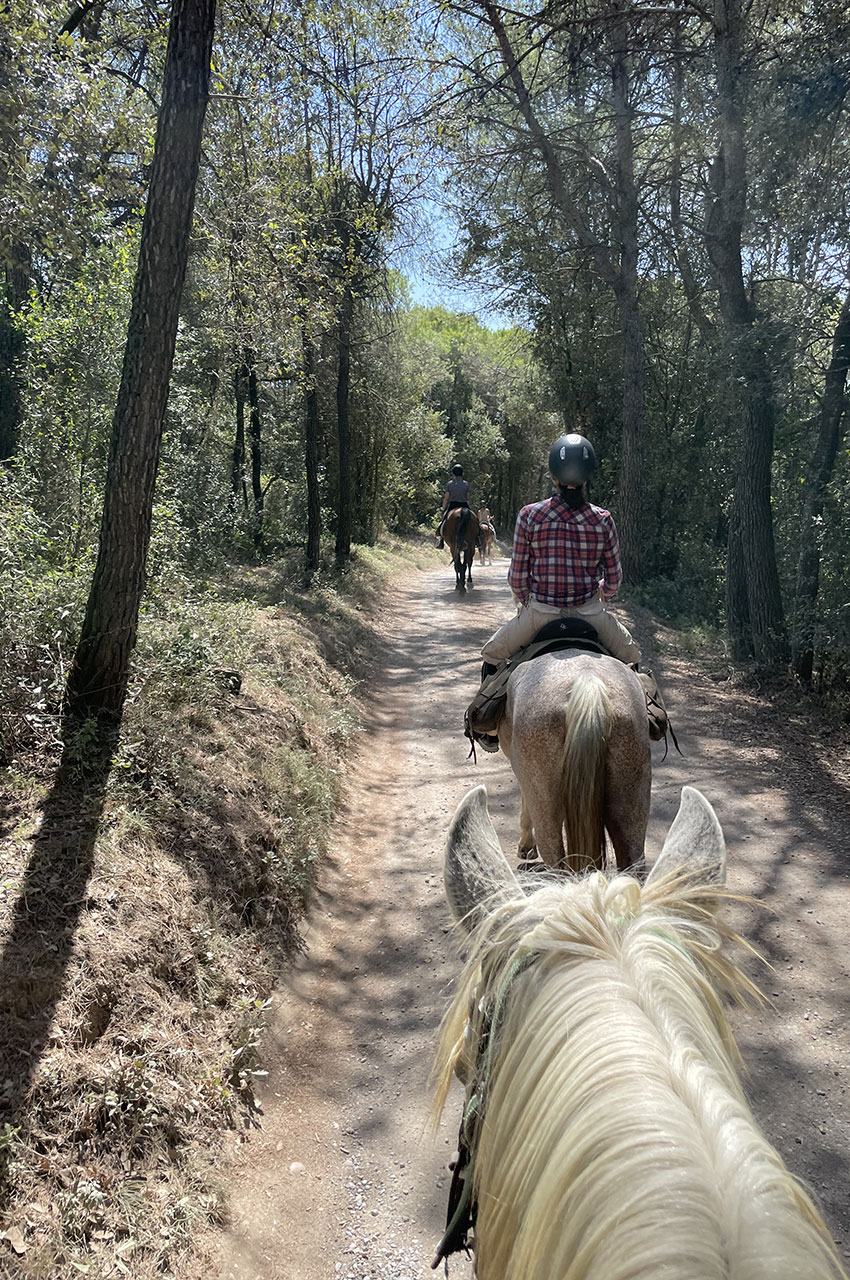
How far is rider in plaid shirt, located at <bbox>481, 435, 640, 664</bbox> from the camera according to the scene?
407 centimetres

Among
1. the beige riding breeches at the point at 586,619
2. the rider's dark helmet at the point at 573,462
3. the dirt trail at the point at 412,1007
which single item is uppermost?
the rider's dark helmet at the point at 573,462

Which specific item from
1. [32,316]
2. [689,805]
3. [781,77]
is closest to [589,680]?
[689,805]

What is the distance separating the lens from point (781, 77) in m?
7.30

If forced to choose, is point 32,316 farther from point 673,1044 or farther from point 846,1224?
point 846,1224

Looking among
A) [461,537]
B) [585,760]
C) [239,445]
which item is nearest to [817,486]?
[585,760]

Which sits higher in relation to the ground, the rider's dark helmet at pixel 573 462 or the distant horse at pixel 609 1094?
the rider's dark helmet at pixel 573 462

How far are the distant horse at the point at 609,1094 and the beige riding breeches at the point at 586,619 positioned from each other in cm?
245

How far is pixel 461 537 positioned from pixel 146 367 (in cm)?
1274

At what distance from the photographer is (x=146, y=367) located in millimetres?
4203

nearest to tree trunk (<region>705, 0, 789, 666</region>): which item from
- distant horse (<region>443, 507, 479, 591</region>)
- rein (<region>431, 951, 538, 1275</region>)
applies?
distant horse (<region>443, 507, 479, 591</region>)

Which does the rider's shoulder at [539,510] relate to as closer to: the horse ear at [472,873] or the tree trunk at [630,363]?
the horse ear at [472,873]

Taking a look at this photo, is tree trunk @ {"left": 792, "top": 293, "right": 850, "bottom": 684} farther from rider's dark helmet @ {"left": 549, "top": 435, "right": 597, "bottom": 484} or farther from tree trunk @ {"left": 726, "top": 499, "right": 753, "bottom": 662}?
rider's dark helmet @ {"left": 549, "top": 435, "right": 597, "bottom": 484}

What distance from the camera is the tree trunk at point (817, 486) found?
7828 millimetres

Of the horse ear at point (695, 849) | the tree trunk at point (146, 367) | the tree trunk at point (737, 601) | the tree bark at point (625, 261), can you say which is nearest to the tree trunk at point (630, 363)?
the tree bark at point (625, 261)
